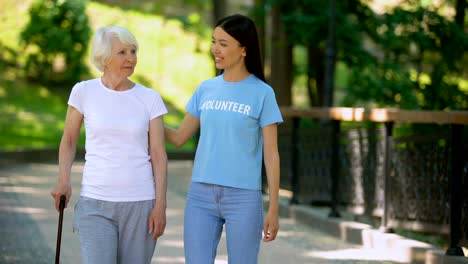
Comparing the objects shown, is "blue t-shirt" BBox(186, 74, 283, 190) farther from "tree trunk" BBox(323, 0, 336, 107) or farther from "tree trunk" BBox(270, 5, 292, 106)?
"tree trunk" BBox(270, 5, 292, 106)

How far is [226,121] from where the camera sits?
483cm

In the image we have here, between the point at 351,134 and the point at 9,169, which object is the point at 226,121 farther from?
the point at 9,169

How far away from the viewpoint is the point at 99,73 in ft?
102

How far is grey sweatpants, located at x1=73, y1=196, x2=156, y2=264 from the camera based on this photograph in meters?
4.71

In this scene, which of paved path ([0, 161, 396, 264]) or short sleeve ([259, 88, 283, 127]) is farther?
paved path ([0, 161, 396, 264])

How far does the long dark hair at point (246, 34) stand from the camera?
487 centimetres

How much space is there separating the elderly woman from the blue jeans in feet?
0.50

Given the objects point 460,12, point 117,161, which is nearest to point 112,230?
point 117,161

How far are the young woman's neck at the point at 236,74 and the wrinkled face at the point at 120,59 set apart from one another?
43 centimetres

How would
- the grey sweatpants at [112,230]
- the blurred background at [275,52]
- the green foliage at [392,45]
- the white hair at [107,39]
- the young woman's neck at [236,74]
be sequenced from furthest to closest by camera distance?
the blurred background at [275,52] < the green foliage at [392,45] < the young woman's neck at [236,74] < the white hair at [107,39] < the grey sweatpants at [112,230]

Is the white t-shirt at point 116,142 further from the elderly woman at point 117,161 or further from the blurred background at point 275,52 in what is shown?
the blurred background at point 275,52

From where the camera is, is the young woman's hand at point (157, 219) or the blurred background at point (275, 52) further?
the blurred background at point (275, 52)

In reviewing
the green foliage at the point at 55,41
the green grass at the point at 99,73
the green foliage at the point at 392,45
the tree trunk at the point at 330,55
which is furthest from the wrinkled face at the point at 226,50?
the green foliage at the point at 55,41

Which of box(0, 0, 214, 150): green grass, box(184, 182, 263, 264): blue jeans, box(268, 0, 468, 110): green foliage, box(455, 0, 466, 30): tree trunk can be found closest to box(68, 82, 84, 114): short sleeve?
box(184, 182, 263, 264): blue jeans
